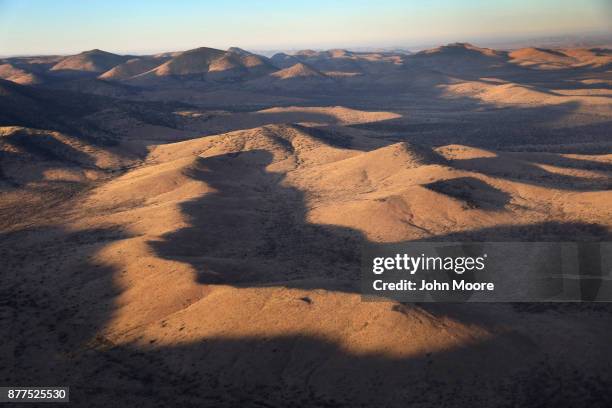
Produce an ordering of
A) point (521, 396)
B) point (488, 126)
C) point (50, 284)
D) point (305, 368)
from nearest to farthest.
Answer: point (521, 396) < point (305, 368) < point (50, 284) < point (488, 126)

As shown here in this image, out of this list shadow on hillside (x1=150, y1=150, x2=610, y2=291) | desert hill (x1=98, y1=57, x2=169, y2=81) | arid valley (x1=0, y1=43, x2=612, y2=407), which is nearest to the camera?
arid valley (x1=0, y1=43, x2=612, y2=407)

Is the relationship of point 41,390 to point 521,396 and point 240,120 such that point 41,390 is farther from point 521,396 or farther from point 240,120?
point 240,120

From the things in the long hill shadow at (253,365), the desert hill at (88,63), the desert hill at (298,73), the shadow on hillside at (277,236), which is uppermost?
the desert hill at (88,63)

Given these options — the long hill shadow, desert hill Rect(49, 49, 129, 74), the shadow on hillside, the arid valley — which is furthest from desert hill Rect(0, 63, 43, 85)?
the long hill shadow

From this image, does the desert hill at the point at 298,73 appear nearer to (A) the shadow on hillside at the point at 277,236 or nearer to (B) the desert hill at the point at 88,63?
(B) the desert hill at the point at 88,63

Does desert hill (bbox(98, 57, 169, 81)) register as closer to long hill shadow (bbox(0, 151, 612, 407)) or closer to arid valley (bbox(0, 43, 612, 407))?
arid valley (bbox(0, 43, 612, 407))

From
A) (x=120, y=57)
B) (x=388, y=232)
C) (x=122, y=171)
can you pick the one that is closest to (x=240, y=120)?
(x=122, y=171)

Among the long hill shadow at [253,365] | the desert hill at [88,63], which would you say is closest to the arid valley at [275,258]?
the long hill shadow at [253,365]

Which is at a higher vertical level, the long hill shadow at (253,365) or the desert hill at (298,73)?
the desert hill at (298,73)

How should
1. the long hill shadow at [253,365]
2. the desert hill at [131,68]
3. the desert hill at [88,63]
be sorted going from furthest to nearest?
1. the desert hill at [88,63]
2. the desert hill at [131,68]
3. the long hill shadow at [253,365]
